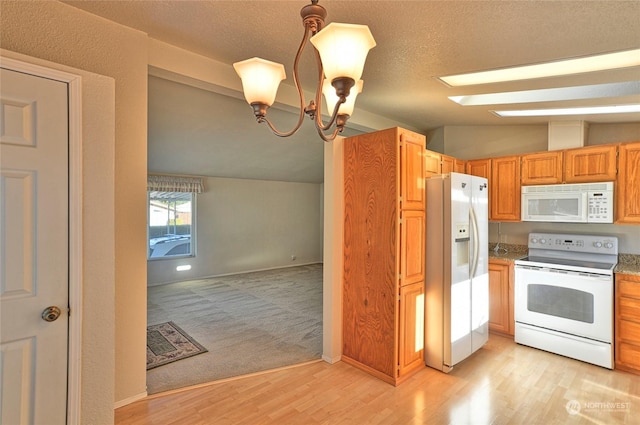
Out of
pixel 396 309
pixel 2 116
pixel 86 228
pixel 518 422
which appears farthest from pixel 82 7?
pixel 518 422

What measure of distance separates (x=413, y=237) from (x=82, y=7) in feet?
9.62

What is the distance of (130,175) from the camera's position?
86.9 inches

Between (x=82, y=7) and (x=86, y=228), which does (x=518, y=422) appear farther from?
(x=82, y=7)

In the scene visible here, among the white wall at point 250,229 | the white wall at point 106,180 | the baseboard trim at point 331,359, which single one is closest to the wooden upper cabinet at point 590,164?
the baseboard trim at point 331,359

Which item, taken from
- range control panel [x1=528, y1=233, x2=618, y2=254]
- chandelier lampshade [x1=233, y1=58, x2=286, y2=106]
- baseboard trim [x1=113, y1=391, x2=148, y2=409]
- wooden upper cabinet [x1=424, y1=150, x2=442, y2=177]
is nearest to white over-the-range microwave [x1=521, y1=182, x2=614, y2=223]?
range control panel [x1=528, y1=233, x2=618, y2=254]

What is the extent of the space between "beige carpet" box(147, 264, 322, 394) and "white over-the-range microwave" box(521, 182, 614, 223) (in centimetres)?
295

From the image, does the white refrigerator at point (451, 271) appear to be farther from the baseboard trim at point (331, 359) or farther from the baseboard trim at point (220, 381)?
the baseboard trim at point (220, 381)

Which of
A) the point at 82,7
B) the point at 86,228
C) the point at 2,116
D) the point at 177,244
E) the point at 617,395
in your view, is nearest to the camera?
the point at 2,116

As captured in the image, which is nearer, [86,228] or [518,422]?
[86,228]

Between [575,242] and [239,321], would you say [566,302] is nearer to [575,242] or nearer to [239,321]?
[575,242]

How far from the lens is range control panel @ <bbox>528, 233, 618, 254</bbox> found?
3307 mm

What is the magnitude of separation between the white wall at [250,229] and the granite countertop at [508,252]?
15.6 feet

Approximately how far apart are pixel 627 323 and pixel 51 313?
4445mm

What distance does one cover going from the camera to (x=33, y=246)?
1626 mm
